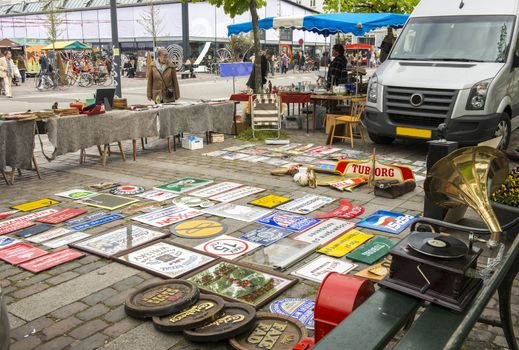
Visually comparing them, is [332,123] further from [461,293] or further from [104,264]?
[461,293]

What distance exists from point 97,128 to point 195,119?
2.30 metres

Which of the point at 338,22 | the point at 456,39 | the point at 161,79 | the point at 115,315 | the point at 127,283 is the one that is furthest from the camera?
the point at 338,22

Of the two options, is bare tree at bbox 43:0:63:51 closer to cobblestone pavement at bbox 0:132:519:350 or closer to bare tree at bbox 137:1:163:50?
bare tree at bbox 137:1:163:50

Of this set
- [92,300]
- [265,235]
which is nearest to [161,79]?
[265,235]

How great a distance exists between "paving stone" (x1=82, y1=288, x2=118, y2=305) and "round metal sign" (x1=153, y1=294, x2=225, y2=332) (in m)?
0.64

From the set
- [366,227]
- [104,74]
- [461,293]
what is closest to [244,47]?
[104,74]

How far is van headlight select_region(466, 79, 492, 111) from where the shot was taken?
828 cm

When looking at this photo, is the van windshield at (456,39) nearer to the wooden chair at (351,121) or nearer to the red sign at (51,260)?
the wooden chair at (351,121)

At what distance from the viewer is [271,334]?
3.38 m

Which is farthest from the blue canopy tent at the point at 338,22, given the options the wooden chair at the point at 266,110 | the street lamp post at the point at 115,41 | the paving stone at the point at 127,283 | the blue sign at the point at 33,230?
the paving stone at the point at 127,283

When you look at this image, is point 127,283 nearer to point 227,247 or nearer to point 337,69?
point 227,247

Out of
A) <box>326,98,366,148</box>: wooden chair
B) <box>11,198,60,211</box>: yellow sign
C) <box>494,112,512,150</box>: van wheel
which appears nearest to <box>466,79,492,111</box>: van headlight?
<box>494,112,512,150</box>: van wheel

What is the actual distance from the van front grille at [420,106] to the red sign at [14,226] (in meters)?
6.25

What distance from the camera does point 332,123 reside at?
10727mm
